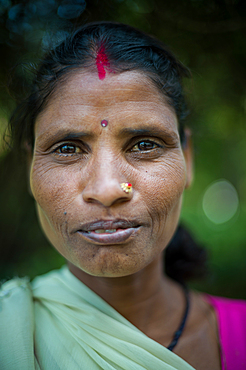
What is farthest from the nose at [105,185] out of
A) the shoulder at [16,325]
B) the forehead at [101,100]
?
the shoulder at [16,325]

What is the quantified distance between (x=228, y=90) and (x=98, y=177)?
81.9 inches

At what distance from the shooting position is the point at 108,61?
1536 millimetres

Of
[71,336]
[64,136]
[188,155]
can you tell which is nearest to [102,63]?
[64,136]

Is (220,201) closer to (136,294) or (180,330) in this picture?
(180,330)

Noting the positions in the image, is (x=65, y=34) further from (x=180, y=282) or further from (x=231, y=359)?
(x=231, y=359)

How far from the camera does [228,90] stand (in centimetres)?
274

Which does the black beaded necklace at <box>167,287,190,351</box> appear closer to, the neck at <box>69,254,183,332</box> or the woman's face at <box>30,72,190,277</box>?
the neck at <box>69,254,183,332</box>

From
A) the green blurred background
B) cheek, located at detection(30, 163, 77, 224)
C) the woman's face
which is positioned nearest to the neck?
the woman's face

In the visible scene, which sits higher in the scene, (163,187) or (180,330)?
(163,187)

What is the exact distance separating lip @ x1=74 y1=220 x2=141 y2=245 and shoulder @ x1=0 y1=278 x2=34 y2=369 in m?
0.70

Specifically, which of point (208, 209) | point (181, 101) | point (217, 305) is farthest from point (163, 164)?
point (208, 209)

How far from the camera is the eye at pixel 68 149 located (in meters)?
1.55

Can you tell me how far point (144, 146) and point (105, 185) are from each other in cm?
42

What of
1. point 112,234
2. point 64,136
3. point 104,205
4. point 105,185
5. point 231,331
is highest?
point 64,136
